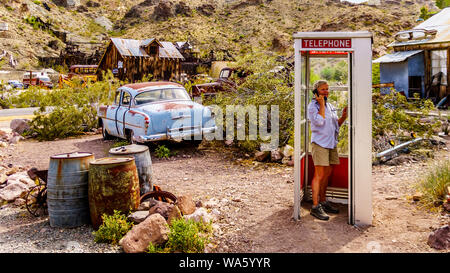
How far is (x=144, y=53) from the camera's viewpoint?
3256cm

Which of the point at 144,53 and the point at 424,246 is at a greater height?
the point at 144,53

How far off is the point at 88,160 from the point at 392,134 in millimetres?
6802

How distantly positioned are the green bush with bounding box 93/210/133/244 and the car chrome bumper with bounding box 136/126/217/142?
467cm

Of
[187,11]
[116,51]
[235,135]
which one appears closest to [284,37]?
[187,11]

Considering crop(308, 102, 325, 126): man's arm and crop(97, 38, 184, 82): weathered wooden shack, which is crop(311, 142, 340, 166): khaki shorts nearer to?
crop(308, 102, 325, 126): man's arm

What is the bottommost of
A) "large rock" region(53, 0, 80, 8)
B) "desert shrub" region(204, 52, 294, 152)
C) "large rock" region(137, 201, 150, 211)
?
"large rock" region(137, 201, 150, 211)

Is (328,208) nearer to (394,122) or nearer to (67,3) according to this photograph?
(394,122)

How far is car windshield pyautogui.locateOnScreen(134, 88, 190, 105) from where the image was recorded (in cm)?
1027

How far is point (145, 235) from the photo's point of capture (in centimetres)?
450

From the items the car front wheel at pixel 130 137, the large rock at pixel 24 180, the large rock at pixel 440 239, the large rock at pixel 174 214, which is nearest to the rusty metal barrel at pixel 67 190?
the large rock at pixel 174 214

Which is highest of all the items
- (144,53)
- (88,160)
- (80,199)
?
(144,53)

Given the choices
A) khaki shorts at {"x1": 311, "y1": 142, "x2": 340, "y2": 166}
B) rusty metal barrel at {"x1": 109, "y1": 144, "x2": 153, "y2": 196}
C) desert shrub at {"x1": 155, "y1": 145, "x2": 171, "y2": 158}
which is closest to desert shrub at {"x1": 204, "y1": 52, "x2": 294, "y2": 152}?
desert shrub at {"x1": 155, "y1": 145, "x2": 171, "y2": 158}
